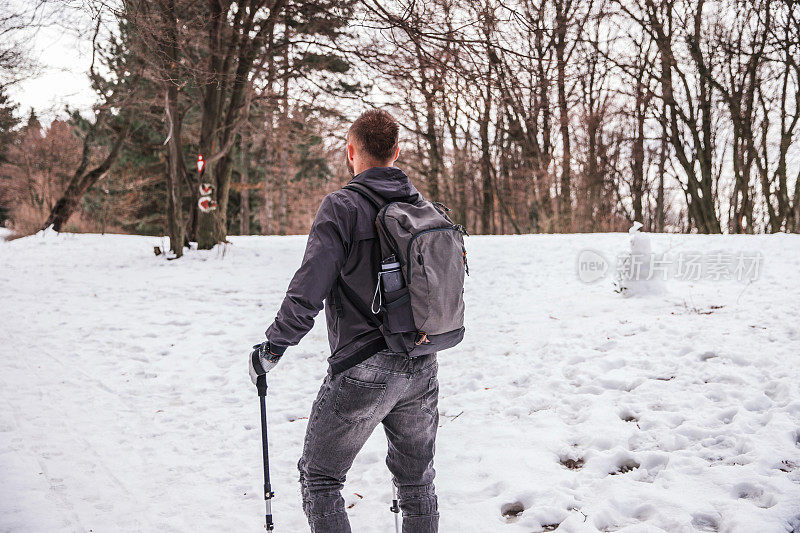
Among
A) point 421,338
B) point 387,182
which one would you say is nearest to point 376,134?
point 387,182

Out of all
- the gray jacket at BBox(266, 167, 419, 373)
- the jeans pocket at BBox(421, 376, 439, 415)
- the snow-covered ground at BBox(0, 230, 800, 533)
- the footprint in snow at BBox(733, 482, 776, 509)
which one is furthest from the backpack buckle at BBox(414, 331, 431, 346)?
the footprint in snow at BBox(733, 482, 776, 509)

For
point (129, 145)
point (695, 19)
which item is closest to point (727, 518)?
point (695, 19)

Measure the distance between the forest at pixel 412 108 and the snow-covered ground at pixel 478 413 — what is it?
3.59 meters

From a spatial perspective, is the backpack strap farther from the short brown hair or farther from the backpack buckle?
the backpack buckle

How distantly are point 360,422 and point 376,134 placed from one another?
3.77 ft

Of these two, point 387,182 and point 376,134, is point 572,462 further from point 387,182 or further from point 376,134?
point 376,134

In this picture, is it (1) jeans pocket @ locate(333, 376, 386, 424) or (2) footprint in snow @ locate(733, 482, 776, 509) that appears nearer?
(1) jeans pocket @ locate(333, 376, 386, 424)

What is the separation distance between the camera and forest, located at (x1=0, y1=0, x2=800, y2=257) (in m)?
7.95

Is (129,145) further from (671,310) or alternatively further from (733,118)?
(733,118)

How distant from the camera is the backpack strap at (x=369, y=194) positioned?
2.12 meters

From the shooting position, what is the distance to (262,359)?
7.35ft

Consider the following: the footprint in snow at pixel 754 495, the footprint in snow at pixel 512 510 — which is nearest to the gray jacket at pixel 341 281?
the footprint in snow at pixel 512 510

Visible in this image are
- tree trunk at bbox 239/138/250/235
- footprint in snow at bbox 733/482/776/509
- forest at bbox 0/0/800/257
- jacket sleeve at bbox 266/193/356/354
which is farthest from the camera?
tree trunk at bbox 239/138/250/235

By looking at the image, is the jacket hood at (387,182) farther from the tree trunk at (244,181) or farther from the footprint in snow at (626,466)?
the tree trunk at (244,181)
